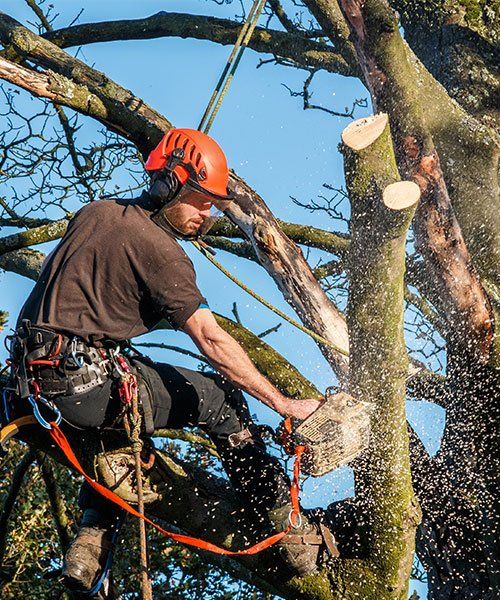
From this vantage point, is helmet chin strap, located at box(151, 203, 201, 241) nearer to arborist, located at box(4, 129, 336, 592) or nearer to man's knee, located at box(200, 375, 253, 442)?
arborist, located at box(4, 129, 336, 592)

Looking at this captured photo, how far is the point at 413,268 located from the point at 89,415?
2.57 metres

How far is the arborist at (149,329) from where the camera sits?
3873 mm

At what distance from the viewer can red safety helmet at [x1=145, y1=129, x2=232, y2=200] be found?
4.16 m

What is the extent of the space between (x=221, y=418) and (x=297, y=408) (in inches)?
17.0

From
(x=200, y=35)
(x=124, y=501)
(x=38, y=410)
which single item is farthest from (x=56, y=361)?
(x=200, y=35)

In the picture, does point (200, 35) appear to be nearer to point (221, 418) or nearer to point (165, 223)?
point (165, 223)

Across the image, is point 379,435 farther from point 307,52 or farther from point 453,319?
point 307,52

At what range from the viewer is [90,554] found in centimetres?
436

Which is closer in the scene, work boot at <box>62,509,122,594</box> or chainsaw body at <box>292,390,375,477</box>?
chainsaw body at <box>292,390,375,477</box>

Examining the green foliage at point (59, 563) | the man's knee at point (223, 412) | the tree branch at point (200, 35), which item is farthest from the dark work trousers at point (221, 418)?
the tree branch at point (200, 35)

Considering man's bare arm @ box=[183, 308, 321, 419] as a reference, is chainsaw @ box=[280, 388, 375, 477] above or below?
below

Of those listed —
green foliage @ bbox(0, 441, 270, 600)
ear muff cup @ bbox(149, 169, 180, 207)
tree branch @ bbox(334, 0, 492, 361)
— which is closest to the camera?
ear muff cup @ bbox(149, 169, 180, 207)

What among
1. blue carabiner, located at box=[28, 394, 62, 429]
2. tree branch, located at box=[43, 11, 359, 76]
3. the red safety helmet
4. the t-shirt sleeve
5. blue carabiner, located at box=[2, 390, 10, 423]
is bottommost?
blue carabiner, located at box=[28, 394, 62, 429]

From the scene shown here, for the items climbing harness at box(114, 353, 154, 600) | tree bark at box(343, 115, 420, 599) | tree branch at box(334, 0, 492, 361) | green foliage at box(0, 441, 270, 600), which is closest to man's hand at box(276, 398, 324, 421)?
tree bark at box(343, 115, 420, 599)
